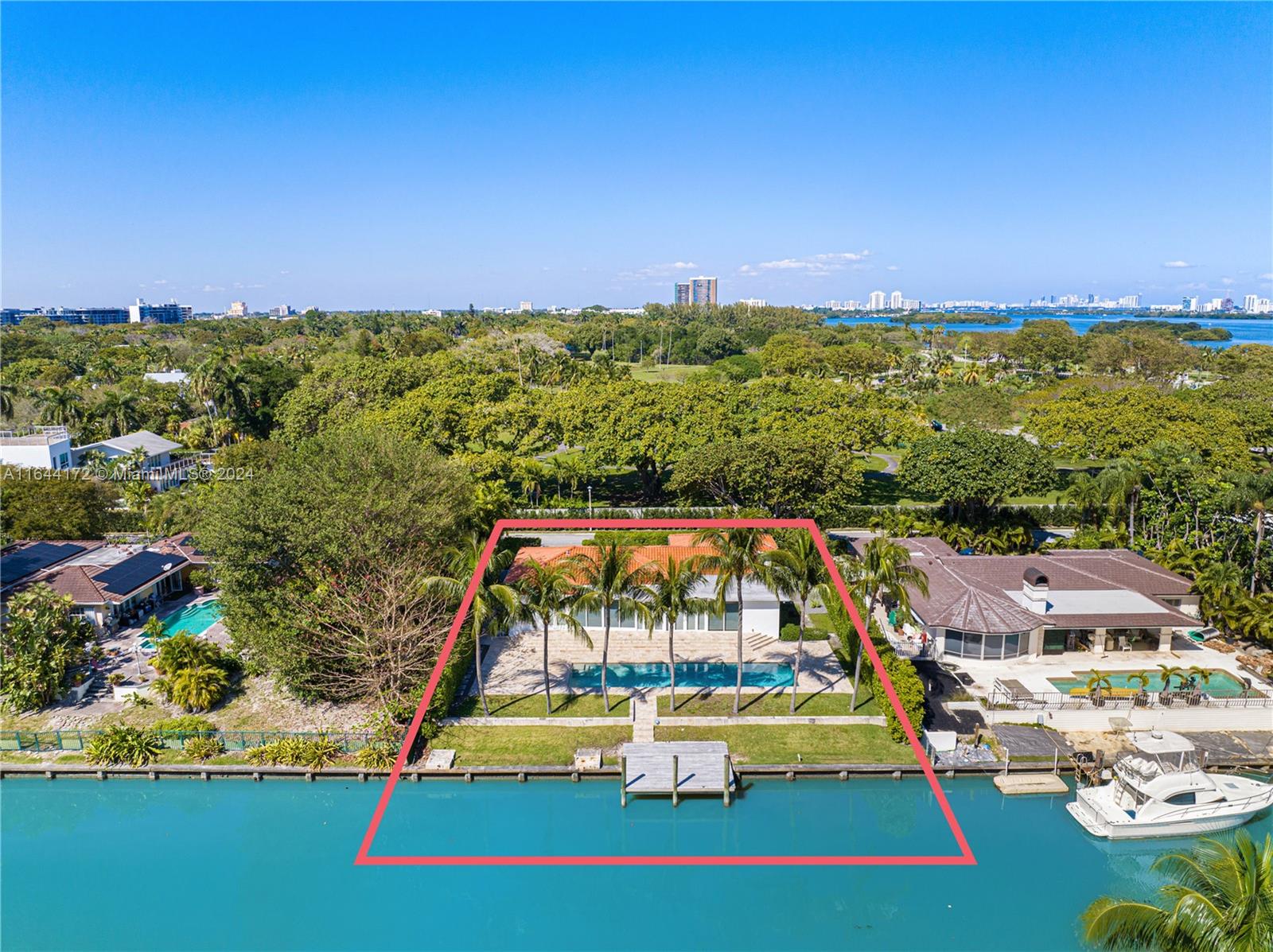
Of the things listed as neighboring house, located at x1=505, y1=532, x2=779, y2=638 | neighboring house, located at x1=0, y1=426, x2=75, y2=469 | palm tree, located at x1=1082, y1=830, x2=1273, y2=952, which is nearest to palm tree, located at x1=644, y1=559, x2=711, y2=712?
neighboring house, located at x1=505, y1=532, x2=779, y2=638

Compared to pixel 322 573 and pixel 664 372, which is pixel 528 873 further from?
pixel 664 372

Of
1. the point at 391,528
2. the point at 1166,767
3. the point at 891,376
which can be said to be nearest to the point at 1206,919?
the point at 1166,767

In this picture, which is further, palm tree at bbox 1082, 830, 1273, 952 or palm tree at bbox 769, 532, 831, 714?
palm tree at bbox 769, 532, 831, 714

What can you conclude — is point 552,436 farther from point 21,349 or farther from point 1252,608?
point 21,349

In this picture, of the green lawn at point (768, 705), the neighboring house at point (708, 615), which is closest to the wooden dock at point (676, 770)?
the green lawn at point (768, 705)

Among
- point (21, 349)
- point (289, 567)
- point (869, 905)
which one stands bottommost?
point (869, 905)

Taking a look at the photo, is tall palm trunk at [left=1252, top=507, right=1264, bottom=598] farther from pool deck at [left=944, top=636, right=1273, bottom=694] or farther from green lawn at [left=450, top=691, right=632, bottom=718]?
green lawn at [left=450, top=691, right=632, bottom=718]

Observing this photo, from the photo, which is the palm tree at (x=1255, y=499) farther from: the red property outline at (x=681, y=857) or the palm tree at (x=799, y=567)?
the palm tree at (x=799, y=567)
